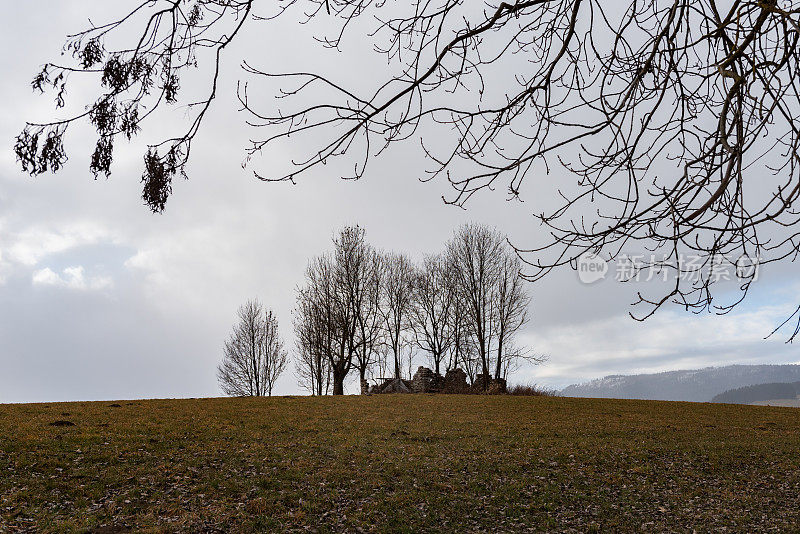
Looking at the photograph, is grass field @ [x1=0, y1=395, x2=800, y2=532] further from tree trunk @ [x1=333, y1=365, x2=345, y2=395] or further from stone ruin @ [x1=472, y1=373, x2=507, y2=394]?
tree trunk @ [x1=333, y1=365, x2=345, y2=395]

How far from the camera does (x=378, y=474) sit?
324 inches

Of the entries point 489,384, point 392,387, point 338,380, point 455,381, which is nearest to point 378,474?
point 392,387

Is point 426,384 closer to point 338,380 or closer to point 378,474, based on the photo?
point 338,380

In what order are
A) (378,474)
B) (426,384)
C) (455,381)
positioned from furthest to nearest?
(455,381) < (426,384) < (378,474)

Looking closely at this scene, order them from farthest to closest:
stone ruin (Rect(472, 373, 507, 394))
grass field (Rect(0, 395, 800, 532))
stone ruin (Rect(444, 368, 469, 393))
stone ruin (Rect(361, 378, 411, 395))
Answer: stone ruin (Rect(444, 368, 469, 393))
stone ruin (Rect(361, 378, 411, 395))
stone ruin (Rect(472, 373, 507, 394))
grass field (Rect(0, 395, 800, 532))

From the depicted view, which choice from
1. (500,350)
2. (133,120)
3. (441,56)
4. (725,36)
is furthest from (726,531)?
(500,350)

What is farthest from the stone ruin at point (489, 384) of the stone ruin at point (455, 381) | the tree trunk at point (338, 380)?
the tree trunk at point (338, 380)

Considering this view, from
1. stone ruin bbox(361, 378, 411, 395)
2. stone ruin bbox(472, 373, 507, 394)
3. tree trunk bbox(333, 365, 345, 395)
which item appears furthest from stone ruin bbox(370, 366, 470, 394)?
tree trunk bbox(333, 365, 345, 395)

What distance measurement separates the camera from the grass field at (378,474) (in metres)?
6.61

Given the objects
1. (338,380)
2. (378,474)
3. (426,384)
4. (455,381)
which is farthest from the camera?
(455,381)

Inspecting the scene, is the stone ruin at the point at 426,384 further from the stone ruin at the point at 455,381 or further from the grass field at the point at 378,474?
the grass field at the point at 378,474

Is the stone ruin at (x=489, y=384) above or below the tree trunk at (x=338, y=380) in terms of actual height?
below

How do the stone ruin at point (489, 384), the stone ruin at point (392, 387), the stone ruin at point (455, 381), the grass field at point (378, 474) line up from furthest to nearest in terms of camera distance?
the stone ruin at point (455, 381)
the stone ruin at point (392, 387)
the stone ruin at point (489, 384)
the grass field at point (378, 474)

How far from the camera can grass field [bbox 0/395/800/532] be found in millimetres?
6613
